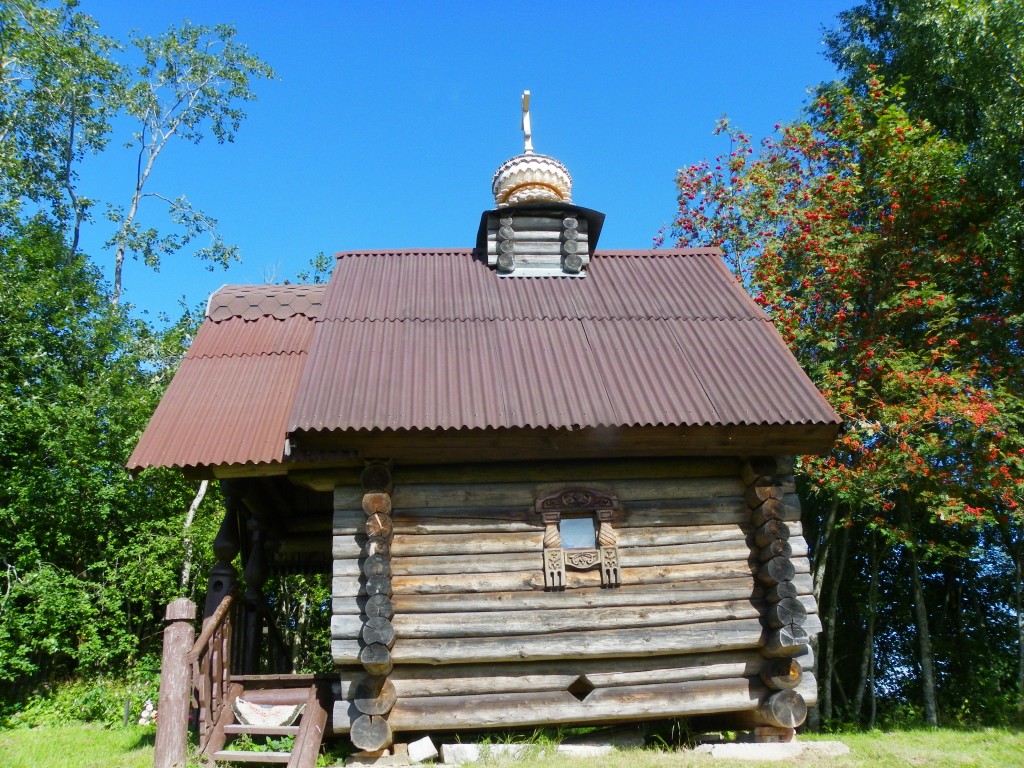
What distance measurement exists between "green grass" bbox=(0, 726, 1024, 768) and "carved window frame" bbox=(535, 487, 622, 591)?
1471 mm

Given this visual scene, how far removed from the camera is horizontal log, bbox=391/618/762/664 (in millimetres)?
6637

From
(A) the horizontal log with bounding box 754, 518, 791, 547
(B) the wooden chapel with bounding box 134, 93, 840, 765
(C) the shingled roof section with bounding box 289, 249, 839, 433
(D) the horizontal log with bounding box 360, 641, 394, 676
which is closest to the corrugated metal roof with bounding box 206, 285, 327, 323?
(C) the shingled roof section with bounding box 289, 249, 839, 433

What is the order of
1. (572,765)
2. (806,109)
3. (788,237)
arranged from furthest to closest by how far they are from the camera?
(806,109), (788,237), (572,765)

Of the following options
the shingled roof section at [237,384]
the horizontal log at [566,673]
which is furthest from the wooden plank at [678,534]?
the shingled roof section at [237,384]

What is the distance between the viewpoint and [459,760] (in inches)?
253

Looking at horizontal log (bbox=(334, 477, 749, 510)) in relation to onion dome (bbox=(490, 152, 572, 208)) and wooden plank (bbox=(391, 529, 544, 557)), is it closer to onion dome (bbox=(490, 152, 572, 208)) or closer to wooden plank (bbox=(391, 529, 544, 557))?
wooden plank (bbox=(391, 529, 544, 557))

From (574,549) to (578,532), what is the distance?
163 mm

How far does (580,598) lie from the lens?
6848mm

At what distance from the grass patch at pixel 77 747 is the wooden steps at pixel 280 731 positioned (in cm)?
64

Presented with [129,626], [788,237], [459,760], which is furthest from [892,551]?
[129,626]

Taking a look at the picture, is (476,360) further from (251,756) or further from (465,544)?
(251,756)

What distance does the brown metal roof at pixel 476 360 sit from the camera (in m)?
6.78

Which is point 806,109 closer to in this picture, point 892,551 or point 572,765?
point 892,551

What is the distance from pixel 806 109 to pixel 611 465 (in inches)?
541
